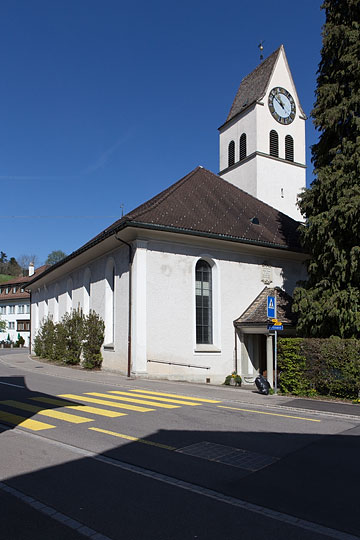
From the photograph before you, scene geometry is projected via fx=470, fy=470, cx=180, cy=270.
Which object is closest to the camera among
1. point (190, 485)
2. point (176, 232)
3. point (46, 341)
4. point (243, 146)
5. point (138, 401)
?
point (190, 485)

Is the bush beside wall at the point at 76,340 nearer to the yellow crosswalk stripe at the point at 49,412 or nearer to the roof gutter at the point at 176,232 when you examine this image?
the roof gutter at the point at 176,232

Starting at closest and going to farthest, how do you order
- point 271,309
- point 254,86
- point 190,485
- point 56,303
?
point 190,485
point 271,309
point 254,86
point 56,303

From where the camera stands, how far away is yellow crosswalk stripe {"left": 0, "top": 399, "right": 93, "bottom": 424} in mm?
9507

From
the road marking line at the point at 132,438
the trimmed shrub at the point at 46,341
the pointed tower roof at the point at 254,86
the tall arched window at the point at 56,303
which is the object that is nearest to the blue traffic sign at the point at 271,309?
the road marking line at the point at 132,438

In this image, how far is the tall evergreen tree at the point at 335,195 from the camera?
15492mm

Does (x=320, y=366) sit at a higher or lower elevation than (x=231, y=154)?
lower

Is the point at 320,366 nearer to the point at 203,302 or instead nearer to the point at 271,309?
the point at 271,309

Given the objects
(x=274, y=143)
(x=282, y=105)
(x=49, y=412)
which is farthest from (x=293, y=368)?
(x=282, y=105)

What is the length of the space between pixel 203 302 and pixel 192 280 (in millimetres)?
1349

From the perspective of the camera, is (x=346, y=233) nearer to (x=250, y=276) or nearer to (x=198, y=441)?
(x=250, y=276)

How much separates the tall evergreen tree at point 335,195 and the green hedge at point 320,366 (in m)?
2.24

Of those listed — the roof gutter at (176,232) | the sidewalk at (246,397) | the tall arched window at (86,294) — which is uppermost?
the roof gutter at (176,232)

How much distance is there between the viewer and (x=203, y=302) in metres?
21.4

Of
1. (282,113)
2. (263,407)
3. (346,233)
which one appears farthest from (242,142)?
(263,407)
